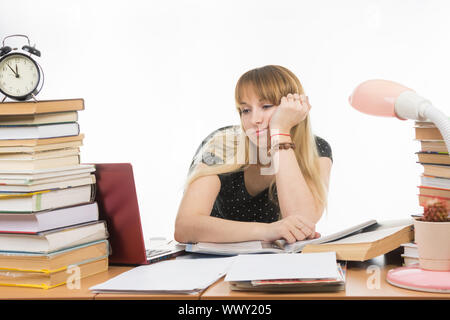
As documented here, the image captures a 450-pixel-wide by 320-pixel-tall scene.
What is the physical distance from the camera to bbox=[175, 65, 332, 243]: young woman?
1285mm

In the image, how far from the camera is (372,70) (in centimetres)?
339

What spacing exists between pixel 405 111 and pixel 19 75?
0.99 metres

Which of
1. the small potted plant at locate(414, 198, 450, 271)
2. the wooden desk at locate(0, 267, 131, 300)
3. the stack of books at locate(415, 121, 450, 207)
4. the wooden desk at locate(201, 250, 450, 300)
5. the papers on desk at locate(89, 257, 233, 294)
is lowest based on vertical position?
the wooden desk at locate(0, 267, 131, 300)

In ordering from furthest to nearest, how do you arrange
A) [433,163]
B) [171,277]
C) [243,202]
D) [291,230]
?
1. [243,202]
2. [291,230]
3. [433,163]
4. [171,277]

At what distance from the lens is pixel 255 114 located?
165cm

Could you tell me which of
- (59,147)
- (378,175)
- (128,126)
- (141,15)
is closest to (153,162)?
(128,126)

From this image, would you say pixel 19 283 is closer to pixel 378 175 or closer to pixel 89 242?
pixel 89 242

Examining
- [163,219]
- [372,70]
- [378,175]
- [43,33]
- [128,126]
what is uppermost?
[43,33]

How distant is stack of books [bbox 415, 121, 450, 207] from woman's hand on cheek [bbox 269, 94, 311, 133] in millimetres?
554

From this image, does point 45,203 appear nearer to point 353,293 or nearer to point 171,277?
point 171,277

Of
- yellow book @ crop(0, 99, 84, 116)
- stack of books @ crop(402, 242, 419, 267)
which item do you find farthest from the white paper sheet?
yellow book @ crop(0, 99, 84, 116)

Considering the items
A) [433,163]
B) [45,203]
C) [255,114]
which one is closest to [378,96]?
[433,163]

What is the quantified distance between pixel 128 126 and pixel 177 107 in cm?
37

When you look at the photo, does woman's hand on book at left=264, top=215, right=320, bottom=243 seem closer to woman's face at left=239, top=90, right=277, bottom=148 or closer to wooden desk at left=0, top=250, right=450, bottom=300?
wooden desk at left=0, top=250, right=450, bottom=300
